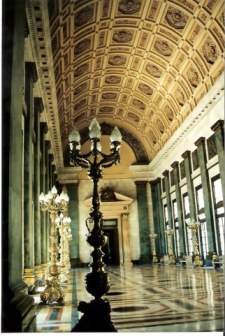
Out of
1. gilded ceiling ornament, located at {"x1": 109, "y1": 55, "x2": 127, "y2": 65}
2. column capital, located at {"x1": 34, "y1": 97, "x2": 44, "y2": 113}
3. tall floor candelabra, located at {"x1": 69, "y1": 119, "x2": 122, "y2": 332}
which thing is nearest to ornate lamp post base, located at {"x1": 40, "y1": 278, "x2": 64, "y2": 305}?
tall floor candelabra, located at {"x1": 69, "y1": 119, "x2": 122, "y2": 332}

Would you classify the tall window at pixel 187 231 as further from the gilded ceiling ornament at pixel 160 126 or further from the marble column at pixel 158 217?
the gilded ceiling ornament at pixel 160 126

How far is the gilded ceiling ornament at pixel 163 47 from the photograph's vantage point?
16.7m

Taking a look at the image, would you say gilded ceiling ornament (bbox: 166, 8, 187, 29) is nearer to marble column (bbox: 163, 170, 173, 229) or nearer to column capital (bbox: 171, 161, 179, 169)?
column capital (bbox: 171, 161, 179, 169)

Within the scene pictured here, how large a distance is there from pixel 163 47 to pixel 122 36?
75.8 inches

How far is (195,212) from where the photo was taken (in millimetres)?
19594

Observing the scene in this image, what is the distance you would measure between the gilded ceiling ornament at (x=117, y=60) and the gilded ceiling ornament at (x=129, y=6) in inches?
134

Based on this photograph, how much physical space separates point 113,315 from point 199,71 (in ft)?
43.7

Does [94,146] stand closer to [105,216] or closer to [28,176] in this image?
[28,176]

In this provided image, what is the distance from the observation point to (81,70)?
18.1 m

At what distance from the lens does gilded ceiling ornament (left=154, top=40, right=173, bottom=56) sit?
54.9ft

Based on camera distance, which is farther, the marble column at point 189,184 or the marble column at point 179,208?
the marble column at point 179,208

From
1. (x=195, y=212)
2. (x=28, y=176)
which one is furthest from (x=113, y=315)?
(x=195, y=212)

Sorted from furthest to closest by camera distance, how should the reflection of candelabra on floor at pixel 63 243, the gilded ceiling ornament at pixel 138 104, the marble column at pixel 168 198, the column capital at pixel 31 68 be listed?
the marble column at pixel 168 198
the gilded ceiling ornament at pixel 138 104
the reflection of candelabra on floor at pixel 63 243
the column capital at pixel 31 68

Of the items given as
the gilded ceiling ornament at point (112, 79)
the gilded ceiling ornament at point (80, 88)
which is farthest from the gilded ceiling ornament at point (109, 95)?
the gilded ceiling ornament at point (80, 88)
